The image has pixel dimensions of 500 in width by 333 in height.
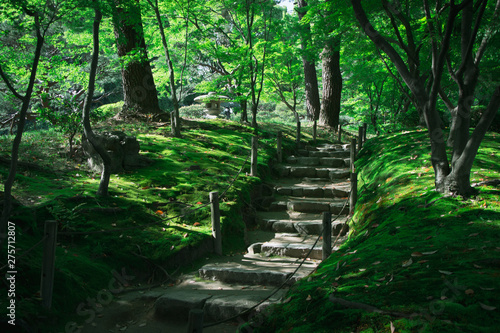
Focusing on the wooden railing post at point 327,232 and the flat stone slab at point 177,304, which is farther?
the wooden railing post at point 327,232

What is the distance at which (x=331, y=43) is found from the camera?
10875mm

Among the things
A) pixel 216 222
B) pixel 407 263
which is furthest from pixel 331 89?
pixel 407 263

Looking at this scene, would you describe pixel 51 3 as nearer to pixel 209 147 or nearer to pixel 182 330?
A: pixel 182 330

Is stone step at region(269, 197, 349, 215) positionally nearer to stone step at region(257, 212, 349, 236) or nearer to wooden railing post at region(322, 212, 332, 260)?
stone step at region(257, 212, 349, 236)

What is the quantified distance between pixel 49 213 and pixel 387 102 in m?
15.2

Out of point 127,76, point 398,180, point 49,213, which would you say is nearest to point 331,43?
point 398,180

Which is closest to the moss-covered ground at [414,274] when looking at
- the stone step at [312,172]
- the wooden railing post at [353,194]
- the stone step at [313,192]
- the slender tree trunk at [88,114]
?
the wooden railing post at [353,194]

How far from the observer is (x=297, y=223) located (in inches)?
318

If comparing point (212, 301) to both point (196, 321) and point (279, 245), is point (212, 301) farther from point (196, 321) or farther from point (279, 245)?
point (279, 245)

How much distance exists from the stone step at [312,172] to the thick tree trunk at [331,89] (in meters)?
6.98

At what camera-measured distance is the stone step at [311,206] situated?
8.90 metres

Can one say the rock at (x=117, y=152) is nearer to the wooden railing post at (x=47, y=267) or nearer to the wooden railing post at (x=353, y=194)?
the wooden railing post at (x=47, y=267)

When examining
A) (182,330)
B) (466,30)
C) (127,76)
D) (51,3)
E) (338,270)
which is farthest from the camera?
(127,76)

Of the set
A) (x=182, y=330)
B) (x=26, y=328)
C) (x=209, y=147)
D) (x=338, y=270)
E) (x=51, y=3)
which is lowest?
(x=182, y=330)
